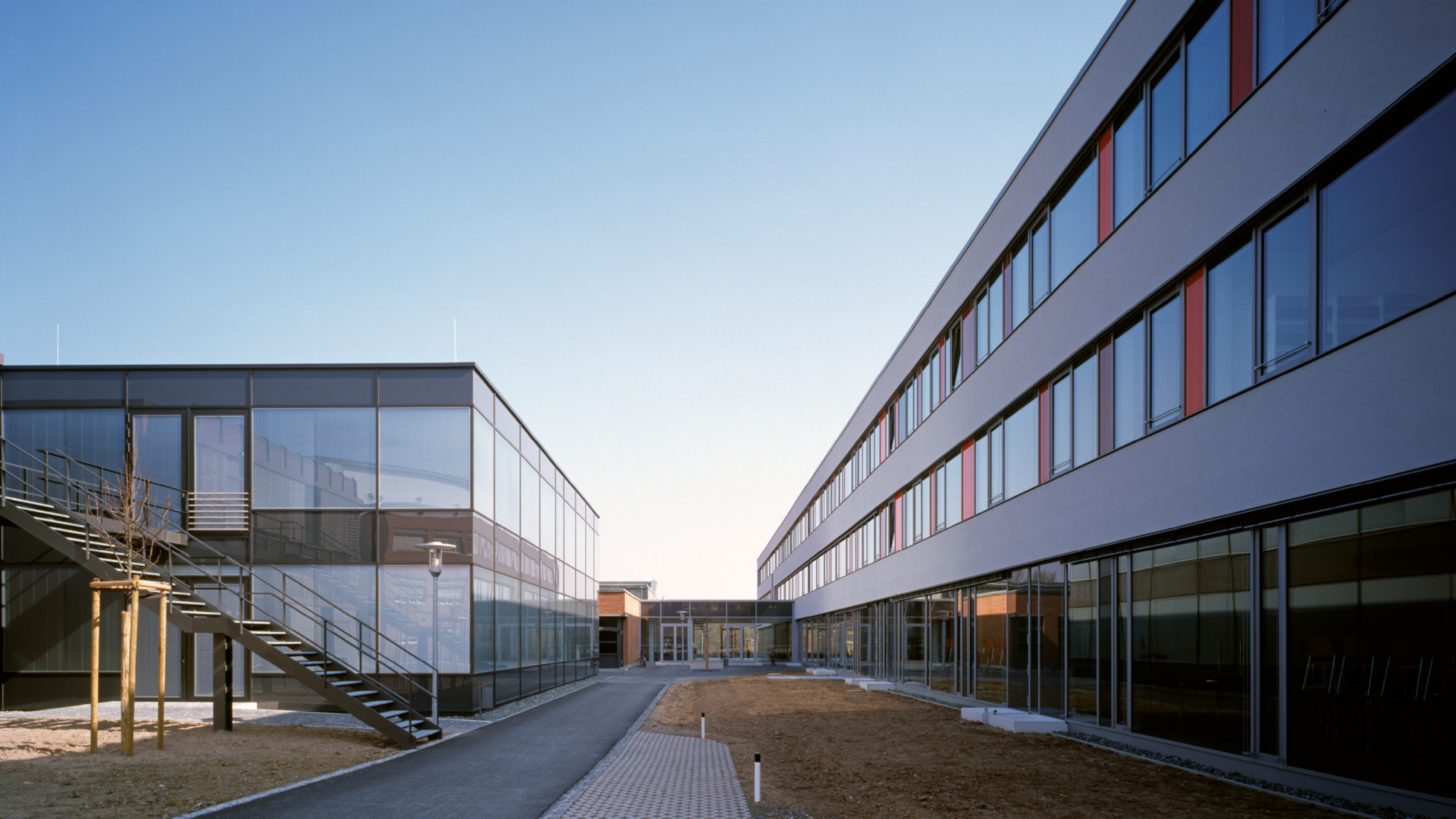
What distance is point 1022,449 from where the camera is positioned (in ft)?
72.7

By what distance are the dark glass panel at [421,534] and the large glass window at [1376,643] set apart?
1680 cm

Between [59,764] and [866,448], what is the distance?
3320 centimetres

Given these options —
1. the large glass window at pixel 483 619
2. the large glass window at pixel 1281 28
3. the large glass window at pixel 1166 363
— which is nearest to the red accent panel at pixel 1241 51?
the large glass window at pixel 1281 28

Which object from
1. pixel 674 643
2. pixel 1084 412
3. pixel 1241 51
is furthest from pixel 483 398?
pixel 674 643

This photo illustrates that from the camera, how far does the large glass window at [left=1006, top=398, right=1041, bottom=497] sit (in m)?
21.4

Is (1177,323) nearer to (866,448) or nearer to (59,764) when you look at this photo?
(59,764)

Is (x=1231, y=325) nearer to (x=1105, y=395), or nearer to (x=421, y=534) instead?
(x=1105, y=395)

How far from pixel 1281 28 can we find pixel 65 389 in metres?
24.9

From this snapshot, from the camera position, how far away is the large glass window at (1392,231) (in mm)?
9570

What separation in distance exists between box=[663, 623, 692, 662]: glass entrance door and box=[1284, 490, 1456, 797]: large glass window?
6346 centimetres

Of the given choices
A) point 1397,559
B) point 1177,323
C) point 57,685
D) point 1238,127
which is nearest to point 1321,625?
point 1397,559

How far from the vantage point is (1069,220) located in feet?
63.8

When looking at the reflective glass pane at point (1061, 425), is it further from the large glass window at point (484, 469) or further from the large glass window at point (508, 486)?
the large glass window at point (508, 486)

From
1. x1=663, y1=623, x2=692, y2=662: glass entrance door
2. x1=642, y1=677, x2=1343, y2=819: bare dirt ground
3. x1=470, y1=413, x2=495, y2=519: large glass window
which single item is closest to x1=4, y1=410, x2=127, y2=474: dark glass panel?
x1=470, y1=413, x2=495, y2=519: large glass window
